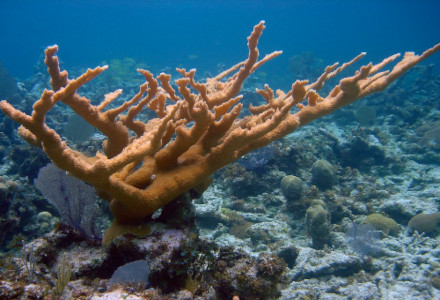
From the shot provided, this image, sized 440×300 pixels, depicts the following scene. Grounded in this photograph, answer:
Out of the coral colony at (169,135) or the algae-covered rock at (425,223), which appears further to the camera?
the algae-covered rock at (425,223)

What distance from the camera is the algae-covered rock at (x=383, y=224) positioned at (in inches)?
275

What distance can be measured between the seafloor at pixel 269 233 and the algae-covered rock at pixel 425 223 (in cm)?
2

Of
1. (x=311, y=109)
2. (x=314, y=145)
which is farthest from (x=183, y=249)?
(x=314, y=145)

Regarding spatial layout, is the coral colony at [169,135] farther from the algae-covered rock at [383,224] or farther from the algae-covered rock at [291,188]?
the algae-covered rock at [383,224]

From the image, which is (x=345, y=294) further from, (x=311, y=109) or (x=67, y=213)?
(x=67, y=213)

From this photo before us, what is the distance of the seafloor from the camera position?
2.64 m

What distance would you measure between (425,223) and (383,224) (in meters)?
1.00

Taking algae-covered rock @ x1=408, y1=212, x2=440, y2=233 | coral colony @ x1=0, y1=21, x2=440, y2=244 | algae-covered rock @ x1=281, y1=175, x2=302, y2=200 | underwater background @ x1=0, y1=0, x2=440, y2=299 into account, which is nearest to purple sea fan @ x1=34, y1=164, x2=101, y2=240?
underwater background @ x1=0, y1=0, x2=440, y2=299

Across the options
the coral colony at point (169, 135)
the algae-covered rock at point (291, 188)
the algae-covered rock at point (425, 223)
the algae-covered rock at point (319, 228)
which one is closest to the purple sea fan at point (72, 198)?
the coral colony at point (169, 135)

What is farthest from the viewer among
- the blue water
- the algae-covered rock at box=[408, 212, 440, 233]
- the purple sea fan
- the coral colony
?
the blue water

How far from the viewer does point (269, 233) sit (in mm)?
6492

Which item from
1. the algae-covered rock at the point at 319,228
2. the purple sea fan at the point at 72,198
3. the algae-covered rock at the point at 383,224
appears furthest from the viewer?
the algae-covered rock at the point at 383,224

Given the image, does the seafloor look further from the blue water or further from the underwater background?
the blue water

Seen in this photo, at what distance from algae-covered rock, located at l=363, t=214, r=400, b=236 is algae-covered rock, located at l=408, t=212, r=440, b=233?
0.37 meters
